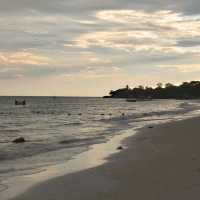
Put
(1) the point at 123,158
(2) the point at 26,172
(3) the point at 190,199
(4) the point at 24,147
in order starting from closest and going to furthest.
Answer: (3) the point at 190,199
(2) the point at 26,172
(1) the point at 123,158
(4) the point at 24,147

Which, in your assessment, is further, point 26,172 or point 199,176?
point 26,172

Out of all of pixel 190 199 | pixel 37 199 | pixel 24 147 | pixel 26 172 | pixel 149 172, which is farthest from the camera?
pixel 24 147

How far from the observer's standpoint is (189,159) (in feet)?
44.8

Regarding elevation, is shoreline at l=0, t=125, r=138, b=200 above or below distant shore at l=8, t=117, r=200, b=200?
below

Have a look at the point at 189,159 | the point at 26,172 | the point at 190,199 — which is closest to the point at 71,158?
the point at 26,172

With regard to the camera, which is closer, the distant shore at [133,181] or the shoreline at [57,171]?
the distant shore at [133,181]

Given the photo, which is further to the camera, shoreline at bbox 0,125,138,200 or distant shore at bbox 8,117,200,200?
shoreline at bbox 0,125,138,200

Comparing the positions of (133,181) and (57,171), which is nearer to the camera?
(133,181)

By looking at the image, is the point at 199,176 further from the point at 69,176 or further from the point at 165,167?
the point at 69,176

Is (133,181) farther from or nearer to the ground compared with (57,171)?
farther from the ground

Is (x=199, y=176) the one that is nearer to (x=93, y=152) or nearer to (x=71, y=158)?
(x=71, y=158)

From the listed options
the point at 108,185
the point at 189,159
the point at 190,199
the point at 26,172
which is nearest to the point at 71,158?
the point at 26,172

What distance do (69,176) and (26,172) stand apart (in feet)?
5.23

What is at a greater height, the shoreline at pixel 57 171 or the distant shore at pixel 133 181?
the distant shore at pixel 133 181
